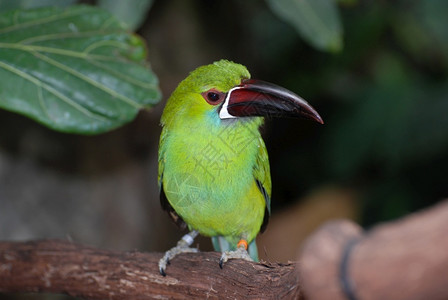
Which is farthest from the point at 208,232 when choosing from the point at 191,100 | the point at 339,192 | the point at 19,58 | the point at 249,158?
the point at 339,192

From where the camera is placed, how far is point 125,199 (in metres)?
5.18

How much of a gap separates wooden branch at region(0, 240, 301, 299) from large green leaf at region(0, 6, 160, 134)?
71 cm

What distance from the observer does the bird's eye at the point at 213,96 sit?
9.26 feet

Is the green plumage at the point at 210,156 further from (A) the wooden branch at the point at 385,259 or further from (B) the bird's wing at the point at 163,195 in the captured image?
(A) the wooden branch at the point at 385,259

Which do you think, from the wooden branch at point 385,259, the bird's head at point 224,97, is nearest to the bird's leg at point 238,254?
the bird's head at point 224,97

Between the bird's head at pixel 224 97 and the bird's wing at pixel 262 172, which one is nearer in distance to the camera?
the bird's head at pixel 224 97

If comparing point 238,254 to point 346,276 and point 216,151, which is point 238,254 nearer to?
point 216,151

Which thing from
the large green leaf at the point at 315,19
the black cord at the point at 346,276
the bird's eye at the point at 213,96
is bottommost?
the black cord at the point at 346,276

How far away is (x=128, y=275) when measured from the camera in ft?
9.95

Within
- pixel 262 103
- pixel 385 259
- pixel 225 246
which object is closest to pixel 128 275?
pixel 225 246

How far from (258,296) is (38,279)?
58.1 inches

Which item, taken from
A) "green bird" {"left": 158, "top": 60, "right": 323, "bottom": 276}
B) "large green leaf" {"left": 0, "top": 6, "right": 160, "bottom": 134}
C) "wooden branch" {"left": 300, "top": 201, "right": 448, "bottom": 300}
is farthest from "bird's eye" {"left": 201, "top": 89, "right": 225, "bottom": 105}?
"wooden branch" {"left": 300, "top": 201, "right": 448, "bottom": 300}

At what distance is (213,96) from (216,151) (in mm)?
262

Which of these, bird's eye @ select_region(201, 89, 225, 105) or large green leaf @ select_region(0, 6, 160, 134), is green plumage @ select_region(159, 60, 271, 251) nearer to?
bird's eye @ select_region(201, 89, 225, 105)
